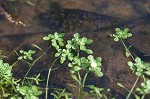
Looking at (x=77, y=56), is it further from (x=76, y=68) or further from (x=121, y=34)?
(x=121, y=34)

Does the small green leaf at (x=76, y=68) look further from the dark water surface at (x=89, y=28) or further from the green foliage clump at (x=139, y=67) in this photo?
the green foliage clump at (x=139, y=67)

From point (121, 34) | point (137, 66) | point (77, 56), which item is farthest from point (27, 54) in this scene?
point (137, 66)

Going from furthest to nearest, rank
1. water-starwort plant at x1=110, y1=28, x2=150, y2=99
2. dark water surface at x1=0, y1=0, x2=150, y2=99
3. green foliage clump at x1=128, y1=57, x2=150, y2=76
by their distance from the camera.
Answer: dark water surface at x1=0, y1=0, x2=150, y2=99, green foliage clump at x1=128, y1=57, x2=150, y2=76, water-starwort plant at x1=110, y1=28, x2=150, y2=99

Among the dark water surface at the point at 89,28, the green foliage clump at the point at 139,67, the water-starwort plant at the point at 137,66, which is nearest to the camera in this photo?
the water-starwort plant at the point at 137,66

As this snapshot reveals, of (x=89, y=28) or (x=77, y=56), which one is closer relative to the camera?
(x=77, y=56)

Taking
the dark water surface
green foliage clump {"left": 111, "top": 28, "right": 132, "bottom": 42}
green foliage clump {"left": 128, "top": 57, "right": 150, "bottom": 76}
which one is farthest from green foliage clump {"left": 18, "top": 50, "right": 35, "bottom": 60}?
green foliage clump {"left": 128, "top": 57, "right": 150, "bottom": 76}

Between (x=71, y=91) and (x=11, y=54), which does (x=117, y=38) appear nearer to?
(x=71, y=91)

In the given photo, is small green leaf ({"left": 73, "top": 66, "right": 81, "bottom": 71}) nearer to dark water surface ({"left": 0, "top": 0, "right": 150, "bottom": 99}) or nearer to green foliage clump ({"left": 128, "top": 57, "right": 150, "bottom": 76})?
dark water surface ({"left": 0, "top": 0, "right": 150, "bottom": 99})

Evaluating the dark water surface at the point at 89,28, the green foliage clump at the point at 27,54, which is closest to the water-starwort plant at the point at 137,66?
the dark water surface at the point at 89,28

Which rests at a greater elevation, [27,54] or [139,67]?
[27,54]

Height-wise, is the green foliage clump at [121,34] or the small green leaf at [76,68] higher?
the green foliage clump at [121,34]

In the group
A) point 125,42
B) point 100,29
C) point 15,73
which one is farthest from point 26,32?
point 125,42
